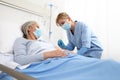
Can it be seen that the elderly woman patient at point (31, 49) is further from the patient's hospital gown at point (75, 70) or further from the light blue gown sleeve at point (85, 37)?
the light blue gown sleeve at point (85, 37)

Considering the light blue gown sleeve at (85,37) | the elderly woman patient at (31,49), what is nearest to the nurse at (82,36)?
the light blue gown sleeve at (85,37)

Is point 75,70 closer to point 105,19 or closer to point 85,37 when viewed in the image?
point 85,37

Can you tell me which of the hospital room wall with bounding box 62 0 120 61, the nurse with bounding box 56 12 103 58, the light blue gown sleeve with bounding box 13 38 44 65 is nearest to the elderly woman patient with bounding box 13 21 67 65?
the light blue gown sleeve with bounding box 13 38 44 65

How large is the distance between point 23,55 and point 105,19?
1.54 meters

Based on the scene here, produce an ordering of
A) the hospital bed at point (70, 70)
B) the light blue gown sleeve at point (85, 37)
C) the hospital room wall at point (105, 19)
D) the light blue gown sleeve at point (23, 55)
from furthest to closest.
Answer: the hospital room wall at point (105, 19) < the light blue gown sleeve at point (85, 37) < the light blue gown sleeve at point (23, 55) < the hospital bed at point (70, 70)

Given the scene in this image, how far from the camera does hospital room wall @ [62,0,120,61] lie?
2473 mm

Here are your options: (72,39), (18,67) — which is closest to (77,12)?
(72,39)

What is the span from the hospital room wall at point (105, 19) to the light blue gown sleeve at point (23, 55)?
138 centimetres

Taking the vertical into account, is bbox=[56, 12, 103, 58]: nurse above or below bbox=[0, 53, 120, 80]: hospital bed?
above

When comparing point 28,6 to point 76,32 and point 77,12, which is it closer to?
point 76,32

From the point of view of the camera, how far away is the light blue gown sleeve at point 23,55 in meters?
1.41

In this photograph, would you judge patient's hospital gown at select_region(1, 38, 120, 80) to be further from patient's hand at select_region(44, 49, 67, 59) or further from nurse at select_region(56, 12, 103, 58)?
nurse at select_region(56, 12, 103, 58)

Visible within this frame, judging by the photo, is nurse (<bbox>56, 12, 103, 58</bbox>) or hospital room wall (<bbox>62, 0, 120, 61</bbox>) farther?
hospital room wall (<bbox>62, 0, 120, 61</bbox>)

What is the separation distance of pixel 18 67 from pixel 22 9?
1011 mm
